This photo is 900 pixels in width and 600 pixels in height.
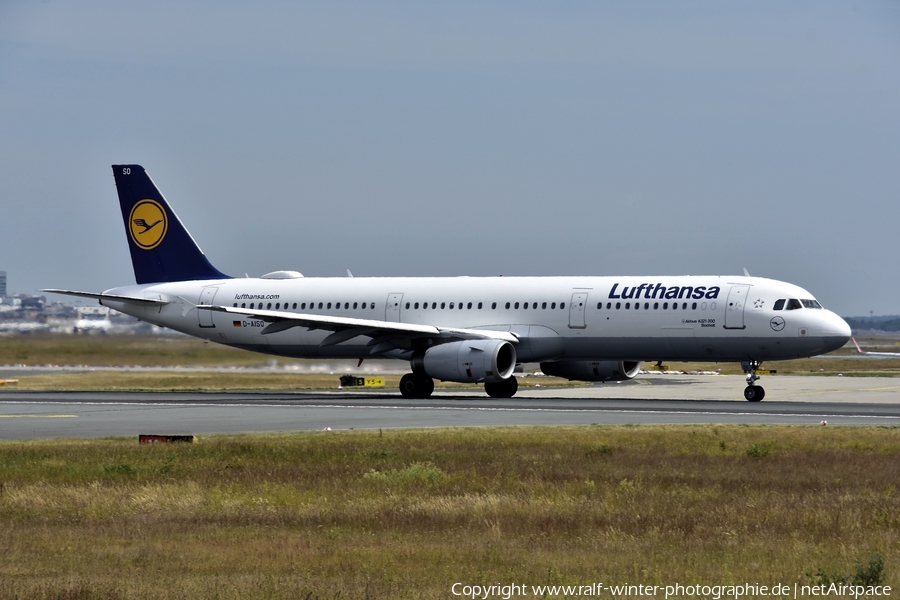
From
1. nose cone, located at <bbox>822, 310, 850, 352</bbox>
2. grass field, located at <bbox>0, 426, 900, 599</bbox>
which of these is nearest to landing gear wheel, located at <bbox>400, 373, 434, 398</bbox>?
nose cone, located at <bbox>822, 310, 850, 352</bbox>

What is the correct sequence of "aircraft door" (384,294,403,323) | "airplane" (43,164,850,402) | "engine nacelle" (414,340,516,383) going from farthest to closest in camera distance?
"aircraft door" (384,294,403,323), "engine nacelle" (414,340,516,383), "airplane" (43,164,850,402)

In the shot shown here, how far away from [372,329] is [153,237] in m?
13.7

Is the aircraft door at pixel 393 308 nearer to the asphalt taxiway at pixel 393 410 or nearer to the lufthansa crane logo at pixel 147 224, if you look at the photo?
the asphalt taxiway at pixel 393 410

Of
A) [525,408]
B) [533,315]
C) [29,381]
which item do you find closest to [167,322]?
[29,381]

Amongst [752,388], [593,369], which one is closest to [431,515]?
[752,388]

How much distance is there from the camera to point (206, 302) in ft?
168

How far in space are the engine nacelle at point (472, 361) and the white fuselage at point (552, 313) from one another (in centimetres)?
122

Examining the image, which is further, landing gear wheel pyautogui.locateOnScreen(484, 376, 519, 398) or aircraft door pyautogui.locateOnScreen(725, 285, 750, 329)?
landing gear wheel pyautogui.locateOnScreen(484, 376, 519, 398)

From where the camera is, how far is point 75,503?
16641mm

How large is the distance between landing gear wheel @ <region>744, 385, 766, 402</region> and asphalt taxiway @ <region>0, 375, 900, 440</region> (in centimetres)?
28

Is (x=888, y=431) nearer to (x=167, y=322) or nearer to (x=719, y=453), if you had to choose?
(x=719, y=453)

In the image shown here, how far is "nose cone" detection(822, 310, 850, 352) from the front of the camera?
4044cm

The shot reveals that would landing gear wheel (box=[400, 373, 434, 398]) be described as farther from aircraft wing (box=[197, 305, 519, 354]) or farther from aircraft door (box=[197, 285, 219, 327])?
aircraft door (box=[197, 285, 219, 327])

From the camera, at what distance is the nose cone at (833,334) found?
133 ft
